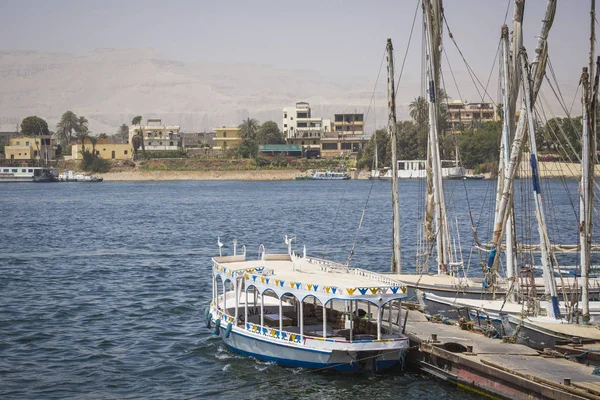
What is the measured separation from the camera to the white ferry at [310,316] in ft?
100

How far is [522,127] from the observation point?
36.4 m

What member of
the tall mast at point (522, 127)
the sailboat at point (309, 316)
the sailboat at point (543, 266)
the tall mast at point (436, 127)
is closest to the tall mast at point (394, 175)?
the tall mast at point (436, 127)

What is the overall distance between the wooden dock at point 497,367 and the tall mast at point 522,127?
652 centimetres

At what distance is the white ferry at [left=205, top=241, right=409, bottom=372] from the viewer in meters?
30.5

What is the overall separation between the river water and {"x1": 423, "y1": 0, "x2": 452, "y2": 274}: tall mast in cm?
499

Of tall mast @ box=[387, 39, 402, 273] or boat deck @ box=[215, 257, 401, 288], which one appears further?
tall mast @ box=[387, 39, 402, 273]

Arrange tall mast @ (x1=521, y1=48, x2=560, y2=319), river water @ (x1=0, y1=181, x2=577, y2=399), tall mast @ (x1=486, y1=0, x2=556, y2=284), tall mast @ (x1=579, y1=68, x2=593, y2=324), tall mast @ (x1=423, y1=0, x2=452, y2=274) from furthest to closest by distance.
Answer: tall mast @ (x1=423, y1=0, x2=452, y2=274) → tall mast @ (x1=486, y1=0, x2=556, y2=284) → tall mast @ (x1=521, y1=48, x2=560, y2=319) → tall mast @ (x1=579, y1=68, x2=593, y2=324) → river water @ (x1=0, y1=181, x2=577, y2=399)

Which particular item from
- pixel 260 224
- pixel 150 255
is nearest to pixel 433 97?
pixel 150 255

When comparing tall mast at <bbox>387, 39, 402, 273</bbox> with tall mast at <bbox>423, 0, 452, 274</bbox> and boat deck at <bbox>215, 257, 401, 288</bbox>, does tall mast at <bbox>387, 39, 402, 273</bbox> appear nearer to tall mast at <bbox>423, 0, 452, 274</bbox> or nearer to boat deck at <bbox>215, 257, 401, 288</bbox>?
tall mast at <bbox>423, 0, 452, 274</bbox>

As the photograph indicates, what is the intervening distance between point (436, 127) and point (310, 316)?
15060 mm

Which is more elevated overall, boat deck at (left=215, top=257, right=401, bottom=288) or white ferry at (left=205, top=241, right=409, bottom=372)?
boat deck at (left=215, top=257, right=401, bottom=288)

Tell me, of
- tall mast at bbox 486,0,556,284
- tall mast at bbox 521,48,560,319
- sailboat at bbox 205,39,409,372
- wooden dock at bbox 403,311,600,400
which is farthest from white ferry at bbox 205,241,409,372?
tall mast at bbox 486,0,556,284

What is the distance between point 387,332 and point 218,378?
248 inches

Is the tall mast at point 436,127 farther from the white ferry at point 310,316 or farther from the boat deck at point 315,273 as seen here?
the boat deck at point 315,273
